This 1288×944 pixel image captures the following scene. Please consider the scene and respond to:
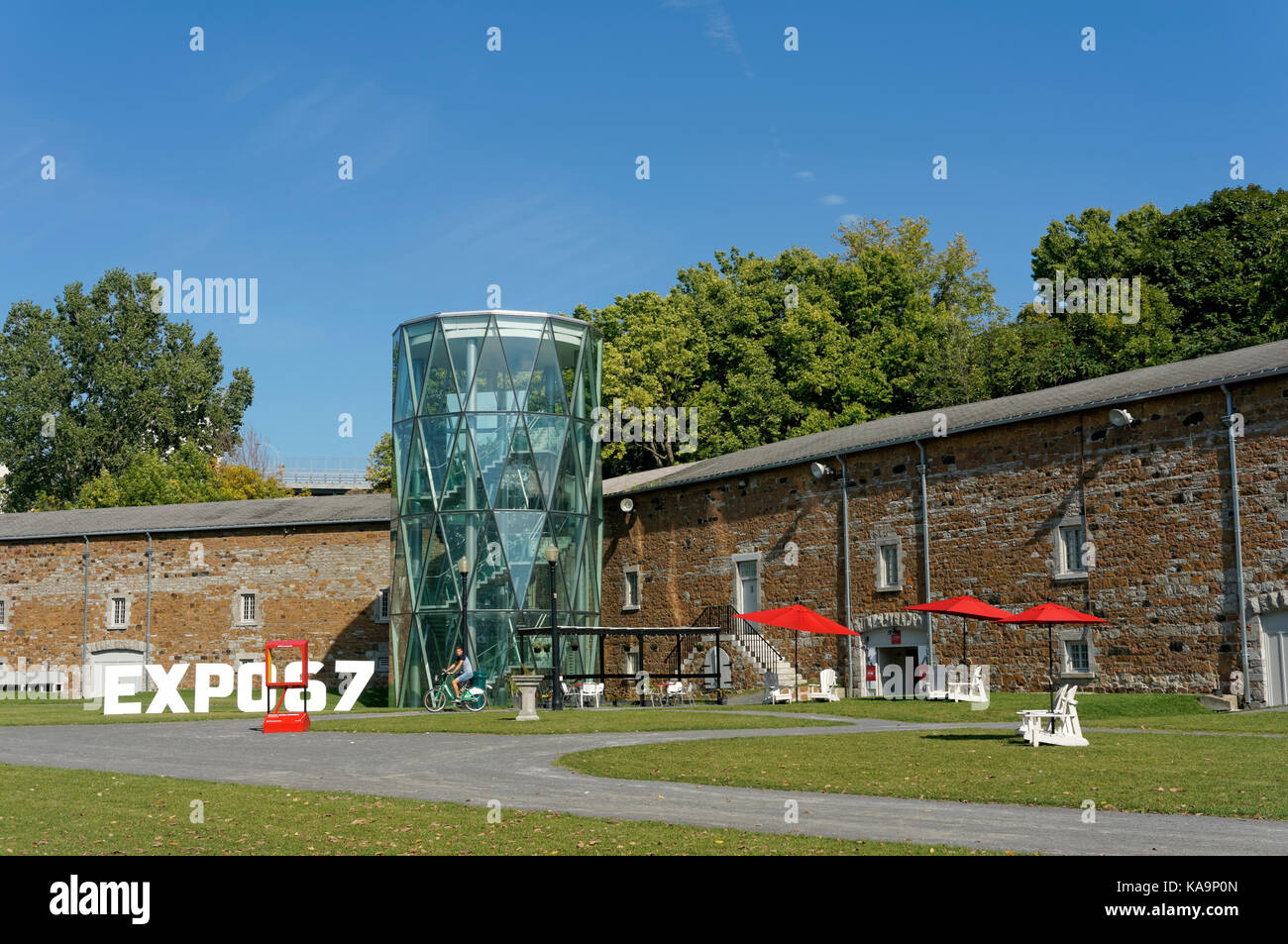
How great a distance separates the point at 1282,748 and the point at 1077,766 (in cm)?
348

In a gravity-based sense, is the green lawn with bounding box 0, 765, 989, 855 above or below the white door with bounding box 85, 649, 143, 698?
above

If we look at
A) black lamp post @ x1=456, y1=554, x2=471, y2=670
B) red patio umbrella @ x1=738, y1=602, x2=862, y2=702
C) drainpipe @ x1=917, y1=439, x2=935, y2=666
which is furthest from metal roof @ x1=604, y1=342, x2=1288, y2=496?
black lamp post @ x1=456, y1=554, x2=471, y2=670

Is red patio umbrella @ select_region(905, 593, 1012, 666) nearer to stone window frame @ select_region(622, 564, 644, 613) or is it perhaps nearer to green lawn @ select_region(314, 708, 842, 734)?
green lawn @ select_region(314, 708, 842, 734)

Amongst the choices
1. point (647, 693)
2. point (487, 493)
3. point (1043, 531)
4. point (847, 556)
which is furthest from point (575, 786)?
point (487, 493)

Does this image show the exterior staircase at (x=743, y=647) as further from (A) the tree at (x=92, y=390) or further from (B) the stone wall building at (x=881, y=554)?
(A) the tree at (x=92, y=390)

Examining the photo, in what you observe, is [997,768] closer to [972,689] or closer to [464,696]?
[972,689]

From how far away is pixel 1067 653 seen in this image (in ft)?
89.8

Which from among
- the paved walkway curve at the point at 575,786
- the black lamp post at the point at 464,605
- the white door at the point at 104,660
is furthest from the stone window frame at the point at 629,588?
the paved walkway curve at the point at 575,786

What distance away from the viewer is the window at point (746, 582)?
119ft

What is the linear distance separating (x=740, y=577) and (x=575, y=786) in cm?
2431

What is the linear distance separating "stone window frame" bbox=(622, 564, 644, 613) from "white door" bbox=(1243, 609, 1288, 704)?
67.8ft

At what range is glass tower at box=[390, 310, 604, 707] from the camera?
34938 millimetres

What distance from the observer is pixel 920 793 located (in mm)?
11570

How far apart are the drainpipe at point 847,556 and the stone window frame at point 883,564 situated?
0.91m
